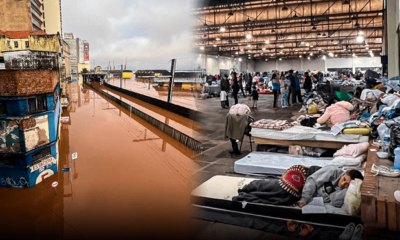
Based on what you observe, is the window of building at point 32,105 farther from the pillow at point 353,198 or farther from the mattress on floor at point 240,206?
the pillow at point 353,198

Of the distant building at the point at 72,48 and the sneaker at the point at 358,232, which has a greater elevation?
the distant building at the point at 72,48

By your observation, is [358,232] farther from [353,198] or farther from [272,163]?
[272,163]

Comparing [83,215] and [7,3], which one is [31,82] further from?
[7,3]

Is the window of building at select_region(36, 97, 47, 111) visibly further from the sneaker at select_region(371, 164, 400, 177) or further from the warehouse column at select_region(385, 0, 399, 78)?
the warehouse column at select_region(385, 0, 399, 78)

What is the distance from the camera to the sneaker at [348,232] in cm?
198

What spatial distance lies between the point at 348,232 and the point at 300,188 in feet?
1.65

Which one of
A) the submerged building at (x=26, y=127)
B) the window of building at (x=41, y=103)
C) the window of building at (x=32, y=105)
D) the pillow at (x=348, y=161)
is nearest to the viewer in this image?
the pillow at (x=348, y=161)

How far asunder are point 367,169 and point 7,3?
10.7 m

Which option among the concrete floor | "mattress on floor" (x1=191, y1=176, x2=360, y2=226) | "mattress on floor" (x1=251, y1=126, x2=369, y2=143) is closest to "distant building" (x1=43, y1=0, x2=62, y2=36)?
the concrete floor

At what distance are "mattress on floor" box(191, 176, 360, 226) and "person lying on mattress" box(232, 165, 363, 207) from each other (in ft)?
0.18

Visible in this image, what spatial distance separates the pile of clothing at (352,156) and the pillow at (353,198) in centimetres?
88

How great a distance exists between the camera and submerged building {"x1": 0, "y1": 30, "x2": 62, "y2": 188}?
14.0ft

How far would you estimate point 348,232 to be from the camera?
6.57 ft

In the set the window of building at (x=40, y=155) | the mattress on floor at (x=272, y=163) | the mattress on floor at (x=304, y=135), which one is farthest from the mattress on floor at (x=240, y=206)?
the window of building at (x=40, y=155)
